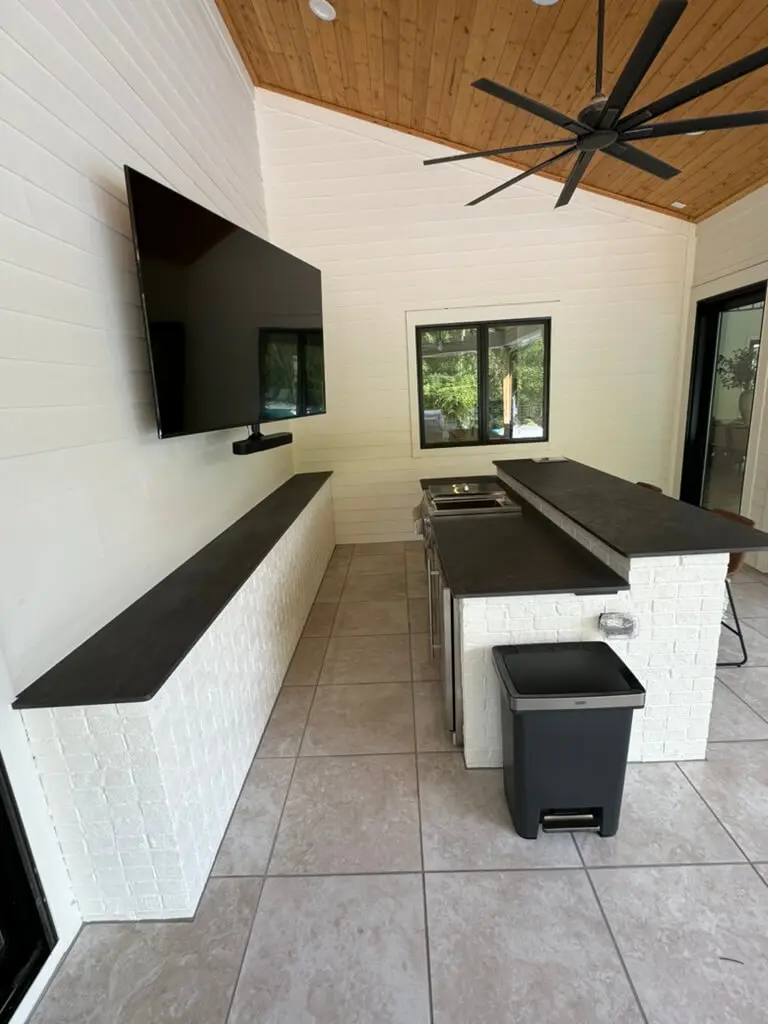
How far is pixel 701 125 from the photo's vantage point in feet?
6.36

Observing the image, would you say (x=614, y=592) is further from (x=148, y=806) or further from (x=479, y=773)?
(x=148, y=806)

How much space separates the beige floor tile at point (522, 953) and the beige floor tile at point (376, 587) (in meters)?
2.22

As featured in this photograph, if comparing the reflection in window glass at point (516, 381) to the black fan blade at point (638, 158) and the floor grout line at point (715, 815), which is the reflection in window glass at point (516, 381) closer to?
the black fan blade at point (638, 158)

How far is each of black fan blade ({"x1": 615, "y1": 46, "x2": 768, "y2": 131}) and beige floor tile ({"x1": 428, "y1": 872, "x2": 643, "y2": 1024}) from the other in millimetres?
2642

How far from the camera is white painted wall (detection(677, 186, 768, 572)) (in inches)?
140

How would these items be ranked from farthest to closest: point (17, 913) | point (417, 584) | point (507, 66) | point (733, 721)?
point (417, 584) < point (507, 66) < point (733, 721) < point (17, 913)

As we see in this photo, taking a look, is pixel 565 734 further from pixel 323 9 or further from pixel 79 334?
pixel 323 9

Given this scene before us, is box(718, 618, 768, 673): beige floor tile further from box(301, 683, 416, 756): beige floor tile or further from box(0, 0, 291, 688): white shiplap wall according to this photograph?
box(0, 0, 291, 688): white shiplap wall

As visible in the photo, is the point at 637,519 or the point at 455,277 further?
the point at 455,277

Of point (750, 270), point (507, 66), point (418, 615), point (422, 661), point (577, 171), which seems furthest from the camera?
point (750, 270)

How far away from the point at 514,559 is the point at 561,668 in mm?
493

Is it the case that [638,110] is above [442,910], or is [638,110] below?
above

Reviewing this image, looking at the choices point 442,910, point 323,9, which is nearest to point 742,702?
point 442,910

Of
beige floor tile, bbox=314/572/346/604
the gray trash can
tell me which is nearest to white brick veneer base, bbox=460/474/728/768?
the gray trash can
